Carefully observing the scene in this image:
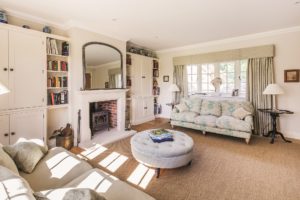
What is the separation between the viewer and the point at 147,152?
2.40 meters

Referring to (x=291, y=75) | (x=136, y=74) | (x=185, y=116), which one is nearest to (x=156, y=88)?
(x=136, y=74)

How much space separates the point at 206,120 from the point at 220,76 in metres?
1.56

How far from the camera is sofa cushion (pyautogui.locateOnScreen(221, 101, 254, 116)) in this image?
411 centimetres

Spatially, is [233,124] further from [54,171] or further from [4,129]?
[4,129]

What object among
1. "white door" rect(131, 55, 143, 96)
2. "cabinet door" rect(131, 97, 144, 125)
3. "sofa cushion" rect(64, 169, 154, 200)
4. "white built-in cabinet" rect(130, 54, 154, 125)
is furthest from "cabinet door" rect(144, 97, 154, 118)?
"sofa cushion" rect(64, 169, 154, 200)

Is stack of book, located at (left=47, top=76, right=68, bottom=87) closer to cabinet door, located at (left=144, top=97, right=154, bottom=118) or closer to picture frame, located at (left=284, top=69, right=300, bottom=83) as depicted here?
cabinet door, located at (left=144, top=97, right=154, bottom=118)

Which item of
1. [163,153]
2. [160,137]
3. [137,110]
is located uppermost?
[137,110]

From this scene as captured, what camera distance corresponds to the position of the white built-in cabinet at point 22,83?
281cm

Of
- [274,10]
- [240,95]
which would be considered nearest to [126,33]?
[274,10]

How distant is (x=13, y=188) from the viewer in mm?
893

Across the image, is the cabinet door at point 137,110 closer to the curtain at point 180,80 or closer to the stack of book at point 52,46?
the curtain at point 180,80

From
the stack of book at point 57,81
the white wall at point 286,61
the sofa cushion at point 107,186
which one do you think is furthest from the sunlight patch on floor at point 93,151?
the white wall at point 286,61

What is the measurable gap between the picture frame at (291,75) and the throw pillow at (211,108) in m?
1.57

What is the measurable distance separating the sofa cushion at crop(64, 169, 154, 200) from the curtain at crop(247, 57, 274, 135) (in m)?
4.03
